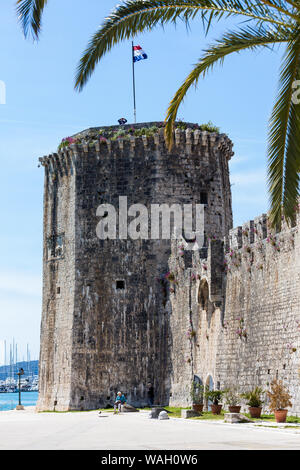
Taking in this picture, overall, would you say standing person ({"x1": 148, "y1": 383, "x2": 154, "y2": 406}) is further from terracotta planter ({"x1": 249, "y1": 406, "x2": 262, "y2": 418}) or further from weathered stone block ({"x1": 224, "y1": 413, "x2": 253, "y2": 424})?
weathered stone block ({"x1": 224, "y1": 413, "x2": 253, "y2": 424})

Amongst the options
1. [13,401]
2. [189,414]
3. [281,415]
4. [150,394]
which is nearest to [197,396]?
[189,414]

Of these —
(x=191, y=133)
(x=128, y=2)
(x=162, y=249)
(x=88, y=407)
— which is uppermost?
(x=191, y=133)

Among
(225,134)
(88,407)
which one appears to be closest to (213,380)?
(88,407)

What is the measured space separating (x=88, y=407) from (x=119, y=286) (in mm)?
5409

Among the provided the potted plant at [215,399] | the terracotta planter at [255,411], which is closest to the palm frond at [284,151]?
the terracotta planter at [255,411]

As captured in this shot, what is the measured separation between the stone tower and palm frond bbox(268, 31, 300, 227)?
20.5 m

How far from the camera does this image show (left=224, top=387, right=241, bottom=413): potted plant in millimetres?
23438

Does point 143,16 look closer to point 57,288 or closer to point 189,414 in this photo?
point 189,414

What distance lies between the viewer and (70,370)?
34.1 metres

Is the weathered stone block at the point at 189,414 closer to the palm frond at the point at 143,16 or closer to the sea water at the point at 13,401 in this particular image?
the palm frond at the point at 143,16

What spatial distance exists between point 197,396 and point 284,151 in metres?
16.0

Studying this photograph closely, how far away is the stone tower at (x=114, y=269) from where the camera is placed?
111ft

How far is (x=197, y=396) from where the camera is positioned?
91.7ft

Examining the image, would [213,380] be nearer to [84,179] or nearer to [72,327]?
[72,327]
